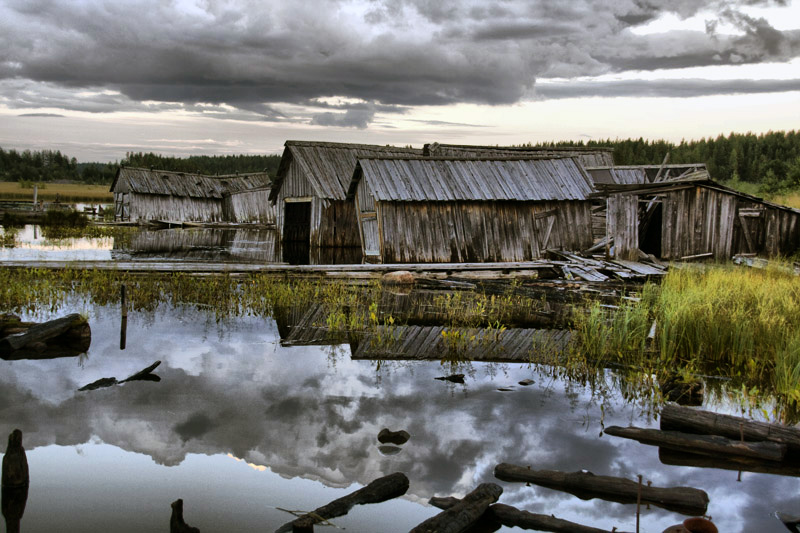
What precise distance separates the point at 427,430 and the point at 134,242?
30.3 m

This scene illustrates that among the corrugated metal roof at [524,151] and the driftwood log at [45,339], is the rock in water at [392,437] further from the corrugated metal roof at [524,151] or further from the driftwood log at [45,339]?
the corrugated metal roof at [524,151]

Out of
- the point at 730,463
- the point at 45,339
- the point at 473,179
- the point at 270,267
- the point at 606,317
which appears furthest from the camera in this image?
the point at 473,179

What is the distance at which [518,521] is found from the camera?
552cm

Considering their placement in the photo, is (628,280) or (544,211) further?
(544,211)

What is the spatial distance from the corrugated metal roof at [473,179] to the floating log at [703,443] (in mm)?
14975

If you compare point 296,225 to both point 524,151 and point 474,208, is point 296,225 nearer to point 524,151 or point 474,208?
point 524,151

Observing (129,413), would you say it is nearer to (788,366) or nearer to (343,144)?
(788,366)

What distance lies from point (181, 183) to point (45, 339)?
4918cm

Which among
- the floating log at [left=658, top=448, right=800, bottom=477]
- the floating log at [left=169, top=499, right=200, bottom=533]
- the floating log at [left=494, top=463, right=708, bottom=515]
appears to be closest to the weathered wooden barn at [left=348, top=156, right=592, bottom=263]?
the floating log at [left=658, top=448, right=800, bottom=477]

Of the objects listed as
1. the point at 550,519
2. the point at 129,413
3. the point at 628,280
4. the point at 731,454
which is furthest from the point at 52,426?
the point at 628,280

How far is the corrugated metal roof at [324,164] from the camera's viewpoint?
3172cm

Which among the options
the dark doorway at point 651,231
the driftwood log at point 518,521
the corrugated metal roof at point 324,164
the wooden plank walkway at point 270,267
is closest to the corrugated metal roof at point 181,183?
the corrugated metal roof at point 324,164

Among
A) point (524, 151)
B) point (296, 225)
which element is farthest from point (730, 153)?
point (296, 225)

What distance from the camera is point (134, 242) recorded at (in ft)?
Result: 112
